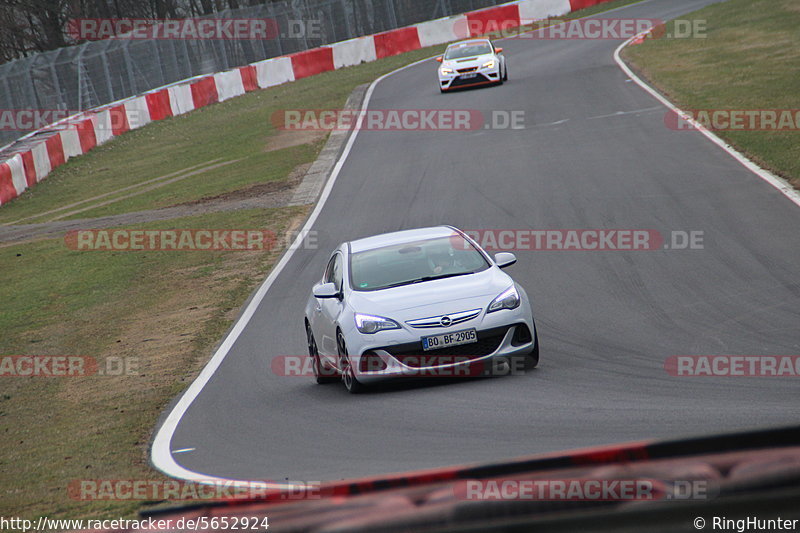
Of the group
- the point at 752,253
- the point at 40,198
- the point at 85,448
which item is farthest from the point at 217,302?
the point at 40,198

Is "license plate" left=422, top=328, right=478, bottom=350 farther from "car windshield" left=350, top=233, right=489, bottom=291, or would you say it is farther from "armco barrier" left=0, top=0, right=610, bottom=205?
"armco barrier" left=0, top=0, right=610, bottom=205

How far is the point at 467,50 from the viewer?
114ft

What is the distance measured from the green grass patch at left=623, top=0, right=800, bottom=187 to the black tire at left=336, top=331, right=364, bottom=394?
10.4m

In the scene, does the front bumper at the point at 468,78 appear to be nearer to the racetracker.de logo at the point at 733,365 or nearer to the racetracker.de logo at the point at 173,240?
the racetracker.de logo at the point at 173,240

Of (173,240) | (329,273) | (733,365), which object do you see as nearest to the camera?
(733,365)

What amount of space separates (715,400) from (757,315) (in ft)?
10.2

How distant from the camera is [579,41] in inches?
1663

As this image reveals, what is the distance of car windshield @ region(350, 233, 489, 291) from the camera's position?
11.1 meters

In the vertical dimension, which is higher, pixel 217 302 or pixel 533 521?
pixel 533 521

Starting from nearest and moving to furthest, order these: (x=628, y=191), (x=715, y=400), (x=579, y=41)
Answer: (x=715, y=400) → (x=628, y=191) → (x=579, y=41)

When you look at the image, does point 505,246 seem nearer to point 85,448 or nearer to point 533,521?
point 85,448

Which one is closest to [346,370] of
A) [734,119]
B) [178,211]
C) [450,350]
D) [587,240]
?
[450,350]

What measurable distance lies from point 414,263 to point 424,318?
125 cm

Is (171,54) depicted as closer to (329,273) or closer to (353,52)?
(353,52)
